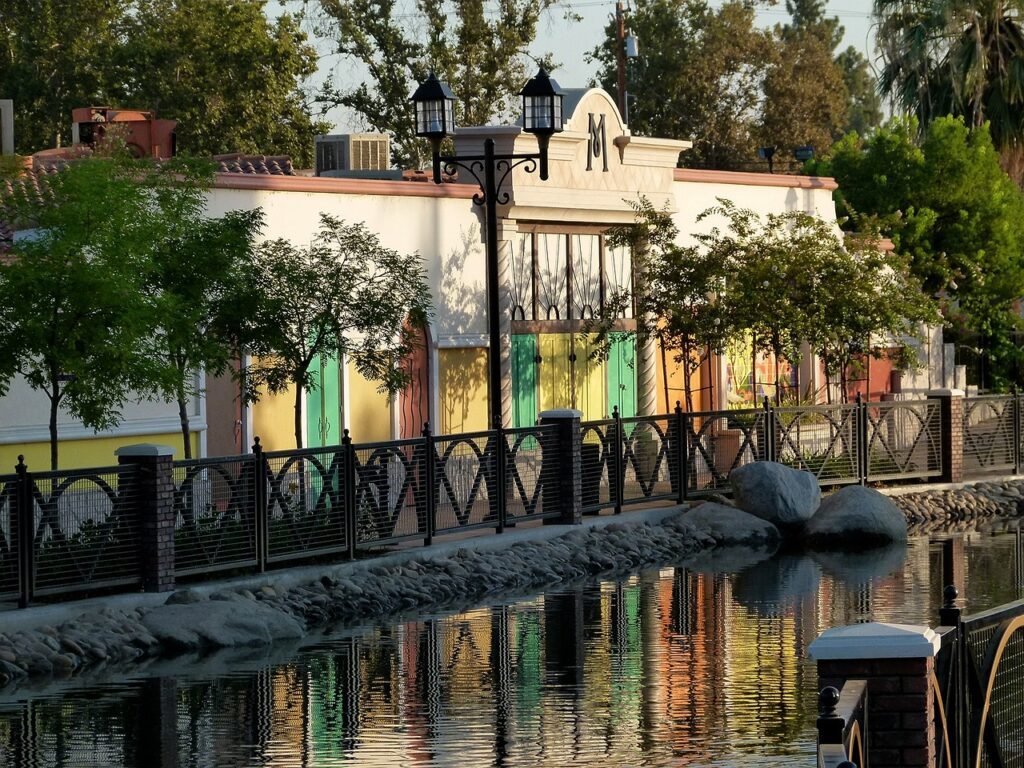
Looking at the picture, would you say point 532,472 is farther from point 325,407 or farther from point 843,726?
point 843,726

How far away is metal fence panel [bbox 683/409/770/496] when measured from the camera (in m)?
27.3

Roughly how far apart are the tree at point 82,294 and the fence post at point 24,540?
66.0 inches

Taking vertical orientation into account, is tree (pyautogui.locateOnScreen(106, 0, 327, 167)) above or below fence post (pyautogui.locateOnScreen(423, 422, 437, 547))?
above

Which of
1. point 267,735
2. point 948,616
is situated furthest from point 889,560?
point 948,616

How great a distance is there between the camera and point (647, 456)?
87.1 feet

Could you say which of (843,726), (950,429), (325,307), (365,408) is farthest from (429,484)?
(843,726)

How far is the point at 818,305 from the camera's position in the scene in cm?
3016

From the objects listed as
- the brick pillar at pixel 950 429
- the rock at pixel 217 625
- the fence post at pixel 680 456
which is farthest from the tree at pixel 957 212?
the rock at pixel 217 625

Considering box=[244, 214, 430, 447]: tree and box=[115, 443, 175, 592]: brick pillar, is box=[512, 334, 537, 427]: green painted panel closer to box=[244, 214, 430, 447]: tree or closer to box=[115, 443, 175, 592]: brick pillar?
box=[244, 214, 430, 447]: tree

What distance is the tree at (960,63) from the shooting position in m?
44.4

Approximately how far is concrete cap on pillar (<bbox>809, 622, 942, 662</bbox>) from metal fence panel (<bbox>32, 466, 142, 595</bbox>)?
35.0ft

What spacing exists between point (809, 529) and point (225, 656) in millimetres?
10687

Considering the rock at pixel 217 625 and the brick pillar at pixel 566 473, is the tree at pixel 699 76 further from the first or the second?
the rock at pixel 217 625

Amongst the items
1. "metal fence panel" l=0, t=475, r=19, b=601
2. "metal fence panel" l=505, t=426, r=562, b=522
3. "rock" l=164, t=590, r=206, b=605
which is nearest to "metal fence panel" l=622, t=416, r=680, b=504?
"metal fence panel" l=505, t=426, r=562, b=522
